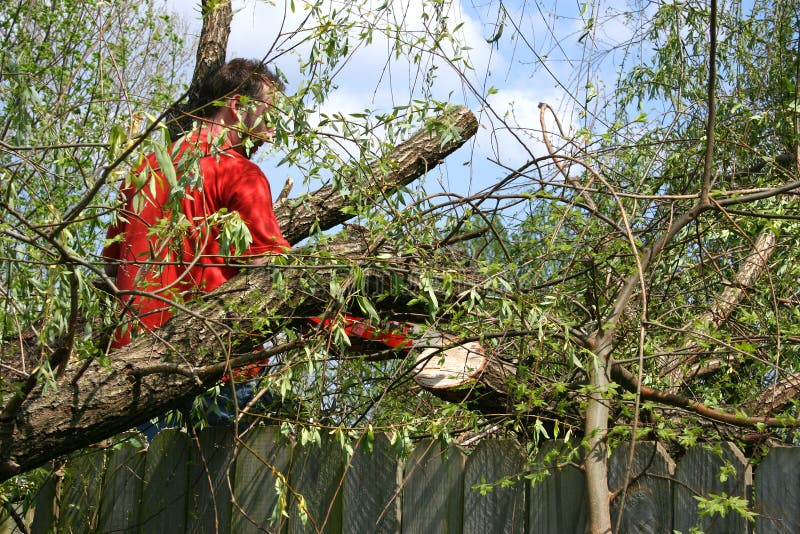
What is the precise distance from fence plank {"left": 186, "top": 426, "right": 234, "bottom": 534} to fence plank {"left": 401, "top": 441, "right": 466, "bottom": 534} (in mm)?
787

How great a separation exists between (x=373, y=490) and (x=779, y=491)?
1.32 m

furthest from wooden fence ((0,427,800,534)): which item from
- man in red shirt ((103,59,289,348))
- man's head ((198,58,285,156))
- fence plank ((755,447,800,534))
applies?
man's head ((198,58,285,156))

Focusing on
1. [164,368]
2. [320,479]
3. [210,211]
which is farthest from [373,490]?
[210,211]

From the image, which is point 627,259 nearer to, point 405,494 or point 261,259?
point 405,494

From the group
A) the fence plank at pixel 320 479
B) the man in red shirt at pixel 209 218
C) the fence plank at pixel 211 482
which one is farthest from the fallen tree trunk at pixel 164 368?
the fence plank at pixel 320 479

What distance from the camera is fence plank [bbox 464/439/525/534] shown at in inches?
106

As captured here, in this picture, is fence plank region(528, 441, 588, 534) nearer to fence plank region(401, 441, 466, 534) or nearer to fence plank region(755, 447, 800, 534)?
fence plank region(401, 441, 466, 534)

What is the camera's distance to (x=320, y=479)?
3.06 meters

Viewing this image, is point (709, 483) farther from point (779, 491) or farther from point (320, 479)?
point (320, 479)

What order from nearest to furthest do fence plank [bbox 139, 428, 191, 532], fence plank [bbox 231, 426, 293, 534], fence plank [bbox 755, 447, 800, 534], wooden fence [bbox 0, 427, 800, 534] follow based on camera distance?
fence plank [bbox 755, 447, 800, 534], wooden fence [bbox 0, 427, 800, 534], fence plank [bbox 231, 426, 293, 534], fence plank [bbox 139, 428, 191, 532]

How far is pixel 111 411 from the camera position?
3004 millimetres

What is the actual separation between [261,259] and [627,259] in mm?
1408

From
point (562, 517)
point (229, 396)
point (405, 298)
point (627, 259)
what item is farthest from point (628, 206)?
point (229, 396)

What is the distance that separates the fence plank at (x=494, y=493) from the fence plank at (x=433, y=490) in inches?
1.5
